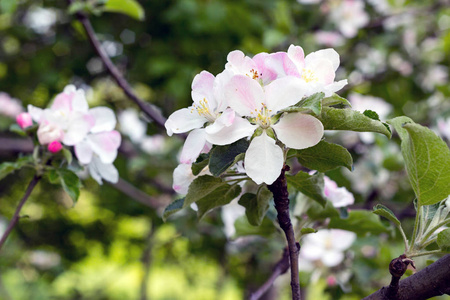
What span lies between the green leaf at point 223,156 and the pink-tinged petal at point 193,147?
4 cm

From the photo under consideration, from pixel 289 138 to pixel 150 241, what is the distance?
2388 mm

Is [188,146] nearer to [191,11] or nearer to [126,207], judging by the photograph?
[191,11]

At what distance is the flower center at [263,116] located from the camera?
0.63 meters

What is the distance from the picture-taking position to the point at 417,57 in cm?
278

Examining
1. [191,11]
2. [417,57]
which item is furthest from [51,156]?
[417,57]

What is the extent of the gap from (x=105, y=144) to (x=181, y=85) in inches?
55.6

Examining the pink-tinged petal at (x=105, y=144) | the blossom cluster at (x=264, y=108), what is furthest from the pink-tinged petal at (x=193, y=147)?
the pink-tinged petal at (x=105, y=144)

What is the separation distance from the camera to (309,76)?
0.68 metres

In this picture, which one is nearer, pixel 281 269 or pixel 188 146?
pixel 188 146

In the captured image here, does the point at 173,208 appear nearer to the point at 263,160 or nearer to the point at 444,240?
the point at 263,160

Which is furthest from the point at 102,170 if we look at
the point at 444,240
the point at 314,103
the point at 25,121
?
the point at 444,240

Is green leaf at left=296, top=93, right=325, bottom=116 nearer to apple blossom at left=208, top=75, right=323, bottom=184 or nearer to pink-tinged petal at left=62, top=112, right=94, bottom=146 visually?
apple blossom at left=208, top=75, right=323, bottom=184

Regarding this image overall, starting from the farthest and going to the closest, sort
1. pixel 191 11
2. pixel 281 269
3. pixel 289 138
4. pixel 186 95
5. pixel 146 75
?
1. pixel 146 75
2. pixel 186 95
3. pixel 191 11
4. pixel 281 269
5. pixel 289 138

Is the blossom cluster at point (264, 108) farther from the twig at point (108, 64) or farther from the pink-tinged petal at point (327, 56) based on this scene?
the twig at point (108, 64)
